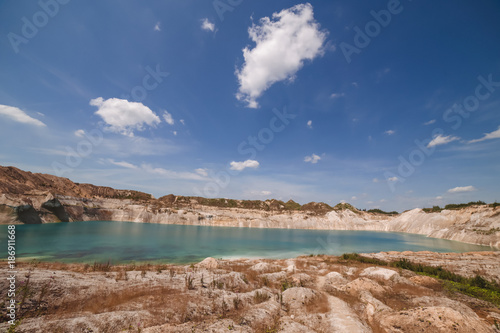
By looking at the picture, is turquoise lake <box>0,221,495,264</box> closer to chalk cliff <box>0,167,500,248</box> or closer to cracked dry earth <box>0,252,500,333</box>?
chalk cliff <box>0,167,500,248</box>

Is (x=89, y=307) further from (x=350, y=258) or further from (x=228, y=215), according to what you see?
(x=228, y=215)

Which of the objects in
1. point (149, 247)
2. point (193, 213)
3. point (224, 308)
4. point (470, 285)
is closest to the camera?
point (224, 308)

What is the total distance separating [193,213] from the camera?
318 ft

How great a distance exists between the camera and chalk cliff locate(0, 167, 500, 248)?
2173 inches

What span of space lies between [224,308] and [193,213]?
3686 inches

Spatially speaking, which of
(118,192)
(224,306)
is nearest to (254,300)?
(224,306)

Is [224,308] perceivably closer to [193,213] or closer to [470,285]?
[470,285]

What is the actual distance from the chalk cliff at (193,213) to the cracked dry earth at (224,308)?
6679cm

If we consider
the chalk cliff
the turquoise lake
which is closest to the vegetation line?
the turquoise lake

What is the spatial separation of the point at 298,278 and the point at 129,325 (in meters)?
11.6

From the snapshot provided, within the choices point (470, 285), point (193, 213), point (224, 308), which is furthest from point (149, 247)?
point (193, 213)

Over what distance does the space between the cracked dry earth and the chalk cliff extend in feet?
219

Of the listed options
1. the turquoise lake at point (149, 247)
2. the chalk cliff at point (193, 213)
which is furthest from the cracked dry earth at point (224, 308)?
the chalk cliff at point (193, 213)

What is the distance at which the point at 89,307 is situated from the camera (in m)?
7.78
